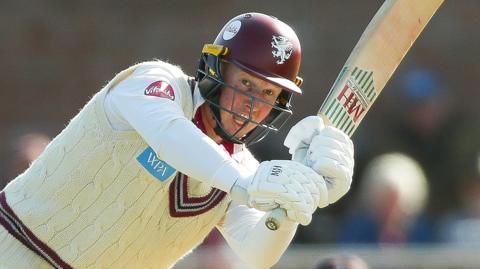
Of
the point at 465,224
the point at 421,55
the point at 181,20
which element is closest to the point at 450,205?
the point at 465,224

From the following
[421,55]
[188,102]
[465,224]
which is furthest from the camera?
[421,55]

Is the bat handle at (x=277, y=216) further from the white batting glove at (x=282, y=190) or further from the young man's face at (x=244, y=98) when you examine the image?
the young man's face at (x=244, y=98)

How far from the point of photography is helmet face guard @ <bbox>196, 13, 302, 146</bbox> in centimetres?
457

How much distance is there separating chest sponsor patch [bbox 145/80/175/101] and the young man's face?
0.27 m

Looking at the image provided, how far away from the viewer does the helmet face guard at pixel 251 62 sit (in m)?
4.57

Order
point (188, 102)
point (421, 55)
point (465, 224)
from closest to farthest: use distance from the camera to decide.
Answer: point (188, 102) → point (465, 224) → point (421, 55)

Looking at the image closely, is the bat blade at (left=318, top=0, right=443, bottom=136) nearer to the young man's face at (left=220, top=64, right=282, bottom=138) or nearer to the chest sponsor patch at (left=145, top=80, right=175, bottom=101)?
the young man's face at (left=220, top=64, right=282, bottom=138)

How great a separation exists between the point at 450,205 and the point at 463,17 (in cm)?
146

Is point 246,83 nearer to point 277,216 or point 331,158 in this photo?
point 331,158

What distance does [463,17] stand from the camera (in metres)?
9.33

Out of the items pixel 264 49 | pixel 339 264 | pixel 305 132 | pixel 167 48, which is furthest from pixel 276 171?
pixel 167 48

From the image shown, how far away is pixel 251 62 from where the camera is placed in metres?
4.59

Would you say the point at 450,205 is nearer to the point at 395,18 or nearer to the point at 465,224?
the point at 465,224

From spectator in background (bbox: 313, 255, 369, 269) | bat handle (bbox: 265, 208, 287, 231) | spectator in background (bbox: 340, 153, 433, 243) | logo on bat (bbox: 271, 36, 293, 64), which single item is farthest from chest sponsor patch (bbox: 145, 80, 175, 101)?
spectator in background (bbox: 340, 153, 433, 243)
